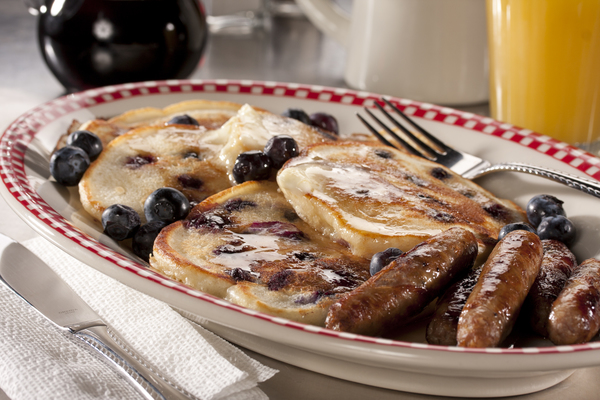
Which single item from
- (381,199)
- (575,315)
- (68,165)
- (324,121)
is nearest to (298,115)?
(324,121)

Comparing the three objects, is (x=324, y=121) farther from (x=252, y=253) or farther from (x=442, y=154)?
(x=252, y=253)

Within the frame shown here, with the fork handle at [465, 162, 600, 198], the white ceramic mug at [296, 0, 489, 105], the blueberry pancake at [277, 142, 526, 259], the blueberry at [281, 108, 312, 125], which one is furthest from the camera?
the white ceramic mug at [296, 0, 489, 105]

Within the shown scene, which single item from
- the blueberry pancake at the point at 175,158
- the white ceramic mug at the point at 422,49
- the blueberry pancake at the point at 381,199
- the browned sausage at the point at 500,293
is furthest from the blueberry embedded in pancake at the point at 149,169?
the white ceramic mug at the point at 422,49

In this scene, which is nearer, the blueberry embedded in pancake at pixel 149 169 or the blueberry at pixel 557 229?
the blueberry at pixel 557 229

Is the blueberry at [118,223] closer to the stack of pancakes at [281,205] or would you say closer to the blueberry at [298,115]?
the stack of pancakes at [281,205]

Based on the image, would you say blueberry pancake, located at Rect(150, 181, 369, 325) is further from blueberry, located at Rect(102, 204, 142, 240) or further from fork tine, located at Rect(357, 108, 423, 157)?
fork tine, located at Rect(357, 108, 423, 157)

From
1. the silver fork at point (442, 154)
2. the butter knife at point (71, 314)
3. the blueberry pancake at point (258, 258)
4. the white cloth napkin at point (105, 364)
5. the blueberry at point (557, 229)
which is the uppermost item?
the silver fork at point (442, 154)

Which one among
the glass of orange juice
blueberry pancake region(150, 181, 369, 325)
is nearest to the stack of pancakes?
blueberry pancake region(150, 181, 369, 325)
